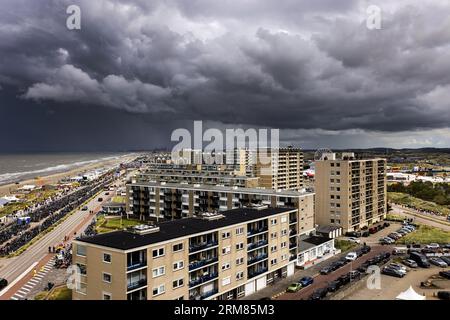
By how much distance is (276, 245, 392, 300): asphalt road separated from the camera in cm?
4138

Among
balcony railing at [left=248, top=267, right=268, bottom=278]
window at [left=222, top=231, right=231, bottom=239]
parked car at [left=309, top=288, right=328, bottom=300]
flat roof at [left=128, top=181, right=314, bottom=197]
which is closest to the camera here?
window at [left=222, top=231, right=231, bottom=239]

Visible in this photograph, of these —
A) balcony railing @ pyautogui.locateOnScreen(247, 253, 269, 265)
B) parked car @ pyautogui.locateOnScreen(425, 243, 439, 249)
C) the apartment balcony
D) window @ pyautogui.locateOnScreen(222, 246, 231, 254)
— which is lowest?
parked car @ pyautogui.locateOnScreen(425, 243, 439, 249)

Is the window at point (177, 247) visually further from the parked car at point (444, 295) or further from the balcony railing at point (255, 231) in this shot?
the parked car at point (444, 295)

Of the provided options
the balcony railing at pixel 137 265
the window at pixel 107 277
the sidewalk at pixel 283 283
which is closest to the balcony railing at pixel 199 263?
the balcony railing at pixel 137 265

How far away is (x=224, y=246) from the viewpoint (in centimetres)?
3812

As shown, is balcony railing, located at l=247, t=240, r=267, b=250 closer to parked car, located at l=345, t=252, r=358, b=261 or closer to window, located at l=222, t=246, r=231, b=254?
window, located at l=222, t=246, r=231, b=254

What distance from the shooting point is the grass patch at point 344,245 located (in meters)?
64.6

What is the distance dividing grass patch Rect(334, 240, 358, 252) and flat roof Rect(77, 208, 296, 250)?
24827 millimetres

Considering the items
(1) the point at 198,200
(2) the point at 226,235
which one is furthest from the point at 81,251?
(1) the point at 198,200

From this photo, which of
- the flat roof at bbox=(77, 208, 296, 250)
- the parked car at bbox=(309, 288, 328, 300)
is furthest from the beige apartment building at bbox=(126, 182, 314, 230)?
the parked car at bbox=(309, 288, 328, 300)

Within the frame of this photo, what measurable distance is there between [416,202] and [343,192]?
52900 mm

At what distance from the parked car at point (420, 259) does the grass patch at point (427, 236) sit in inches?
457
